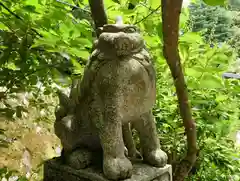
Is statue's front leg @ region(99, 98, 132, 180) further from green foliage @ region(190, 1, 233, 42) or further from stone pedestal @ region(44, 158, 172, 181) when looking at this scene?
green foliage @ region(190, 1, 233, 42)

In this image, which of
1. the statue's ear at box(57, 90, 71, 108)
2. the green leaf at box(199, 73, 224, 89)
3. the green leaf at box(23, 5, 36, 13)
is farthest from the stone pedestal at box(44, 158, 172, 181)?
the green leaf at box(23, 5, 36, 13)

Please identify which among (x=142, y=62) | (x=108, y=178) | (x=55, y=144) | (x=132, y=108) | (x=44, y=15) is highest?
(x=44, y=15)

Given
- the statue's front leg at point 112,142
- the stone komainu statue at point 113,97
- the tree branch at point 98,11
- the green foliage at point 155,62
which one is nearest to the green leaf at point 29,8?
the green foliage at point 155,62

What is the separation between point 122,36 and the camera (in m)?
0.79

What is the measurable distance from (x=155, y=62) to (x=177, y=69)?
26 centimetres

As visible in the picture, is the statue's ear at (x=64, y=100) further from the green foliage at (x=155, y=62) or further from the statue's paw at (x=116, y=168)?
the statue's paw at (x=116, y=168)

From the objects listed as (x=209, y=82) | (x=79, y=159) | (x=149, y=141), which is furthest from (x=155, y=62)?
(x=79, y=159)

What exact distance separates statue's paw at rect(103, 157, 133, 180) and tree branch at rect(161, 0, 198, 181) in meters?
0.31

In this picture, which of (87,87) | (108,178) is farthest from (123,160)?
(87,87)

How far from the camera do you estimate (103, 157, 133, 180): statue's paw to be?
0.81 m

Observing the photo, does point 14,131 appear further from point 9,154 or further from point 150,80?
point 150,80

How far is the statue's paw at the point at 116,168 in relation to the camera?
805 mm

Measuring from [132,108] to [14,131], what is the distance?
1145 millimetres

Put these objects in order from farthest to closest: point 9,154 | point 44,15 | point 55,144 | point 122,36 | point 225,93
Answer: point 55,144, point 9,154, point 225,93, point 44,15, point 122,36
